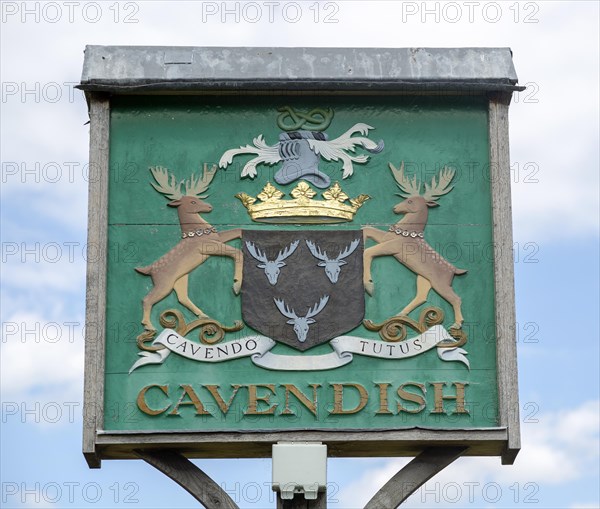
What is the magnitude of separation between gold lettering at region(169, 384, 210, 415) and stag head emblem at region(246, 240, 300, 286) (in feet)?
3.91

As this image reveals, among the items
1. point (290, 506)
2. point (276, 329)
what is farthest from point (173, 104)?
point (290, 506)

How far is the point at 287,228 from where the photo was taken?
60.1ft

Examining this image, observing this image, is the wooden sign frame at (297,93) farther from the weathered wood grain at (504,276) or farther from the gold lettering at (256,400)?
the gold lettering at (256,400)

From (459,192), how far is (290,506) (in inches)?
124

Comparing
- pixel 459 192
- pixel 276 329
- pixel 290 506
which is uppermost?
pixel 459 192

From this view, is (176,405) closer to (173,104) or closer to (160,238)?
(160,238)

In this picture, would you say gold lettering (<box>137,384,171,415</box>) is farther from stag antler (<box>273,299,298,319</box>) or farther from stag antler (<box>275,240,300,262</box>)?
stag antler (<box>275,240,300,262</box>)

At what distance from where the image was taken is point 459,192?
1844cm

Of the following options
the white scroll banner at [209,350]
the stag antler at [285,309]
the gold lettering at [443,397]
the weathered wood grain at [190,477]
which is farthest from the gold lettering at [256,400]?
the gold lettering at [443,397]

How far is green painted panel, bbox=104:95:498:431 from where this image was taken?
58.4ft

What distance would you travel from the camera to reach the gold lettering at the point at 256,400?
58.2ft

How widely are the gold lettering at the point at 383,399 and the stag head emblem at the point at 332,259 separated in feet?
3.41

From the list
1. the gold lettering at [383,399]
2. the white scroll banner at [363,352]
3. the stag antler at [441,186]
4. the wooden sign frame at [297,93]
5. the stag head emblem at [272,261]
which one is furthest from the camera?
the stag antler at [441,186]

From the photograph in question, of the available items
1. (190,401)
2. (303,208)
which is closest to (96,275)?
(190,401)
